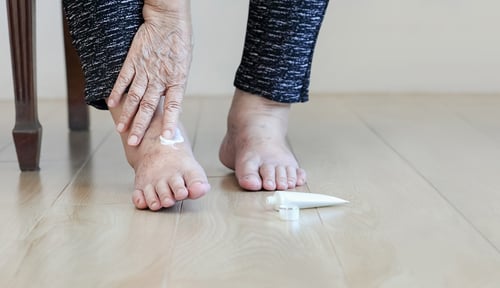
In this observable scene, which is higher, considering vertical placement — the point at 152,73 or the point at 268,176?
the point at 152,73

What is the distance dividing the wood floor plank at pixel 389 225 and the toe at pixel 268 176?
6cm

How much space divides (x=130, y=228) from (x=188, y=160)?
164 millimetres

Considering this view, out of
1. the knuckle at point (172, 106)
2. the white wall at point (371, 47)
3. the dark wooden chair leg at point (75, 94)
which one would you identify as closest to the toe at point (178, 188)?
the knuckle at point (172, 106)

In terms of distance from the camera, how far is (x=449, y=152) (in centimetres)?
134

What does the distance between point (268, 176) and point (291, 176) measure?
0.04m

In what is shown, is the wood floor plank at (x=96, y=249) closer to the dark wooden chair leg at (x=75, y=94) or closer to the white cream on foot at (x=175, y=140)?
the white cream on foot at (x=175, y=140)

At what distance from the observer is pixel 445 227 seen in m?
0.87

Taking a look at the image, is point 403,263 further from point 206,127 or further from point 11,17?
point 206,127

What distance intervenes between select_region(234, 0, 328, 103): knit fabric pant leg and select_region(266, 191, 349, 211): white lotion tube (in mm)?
230

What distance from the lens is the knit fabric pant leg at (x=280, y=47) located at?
1.10m

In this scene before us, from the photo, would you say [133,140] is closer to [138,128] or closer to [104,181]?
[138,128]

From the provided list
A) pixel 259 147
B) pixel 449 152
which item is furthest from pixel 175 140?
pixel 449 152

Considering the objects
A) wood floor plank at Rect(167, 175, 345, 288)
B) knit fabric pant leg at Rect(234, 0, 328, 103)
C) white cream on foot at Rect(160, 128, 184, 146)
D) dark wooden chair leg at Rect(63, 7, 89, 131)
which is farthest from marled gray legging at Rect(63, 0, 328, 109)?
dark wooden chair leg at Rect(63, 7, 89, 131)

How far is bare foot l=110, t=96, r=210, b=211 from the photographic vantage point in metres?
0.95
